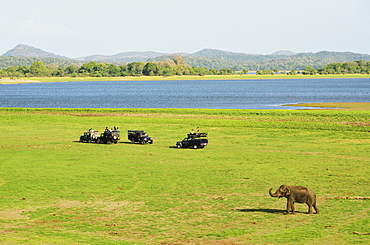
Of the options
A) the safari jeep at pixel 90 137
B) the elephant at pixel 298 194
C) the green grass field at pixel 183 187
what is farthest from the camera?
the safari jeep at pixel 90 137

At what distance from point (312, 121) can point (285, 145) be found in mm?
25446

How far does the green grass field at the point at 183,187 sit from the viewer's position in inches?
916

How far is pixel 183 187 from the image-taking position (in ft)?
111

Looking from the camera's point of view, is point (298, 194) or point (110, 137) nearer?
point (298, 194)

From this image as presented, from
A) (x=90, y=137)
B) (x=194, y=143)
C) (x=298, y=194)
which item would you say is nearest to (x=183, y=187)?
(x=298, y=194)

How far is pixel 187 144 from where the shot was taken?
5306 cm

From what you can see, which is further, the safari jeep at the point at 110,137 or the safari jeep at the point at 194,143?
the safari jeep at the point at 110,137

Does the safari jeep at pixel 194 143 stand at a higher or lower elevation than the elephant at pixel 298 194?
lower

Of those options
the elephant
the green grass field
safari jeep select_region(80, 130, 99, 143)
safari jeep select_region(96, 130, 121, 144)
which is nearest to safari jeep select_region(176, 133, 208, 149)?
the green grass field

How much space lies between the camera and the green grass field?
76.3 ft

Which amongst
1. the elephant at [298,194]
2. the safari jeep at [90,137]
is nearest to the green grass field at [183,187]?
the elephant at [298,194]

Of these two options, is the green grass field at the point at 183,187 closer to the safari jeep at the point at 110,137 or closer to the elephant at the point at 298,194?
the elephant at the point at 298,194

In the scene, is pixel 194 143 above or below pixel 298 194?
below

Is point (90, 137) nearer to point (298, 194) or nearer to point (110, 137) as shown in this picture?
point (110, 137)
